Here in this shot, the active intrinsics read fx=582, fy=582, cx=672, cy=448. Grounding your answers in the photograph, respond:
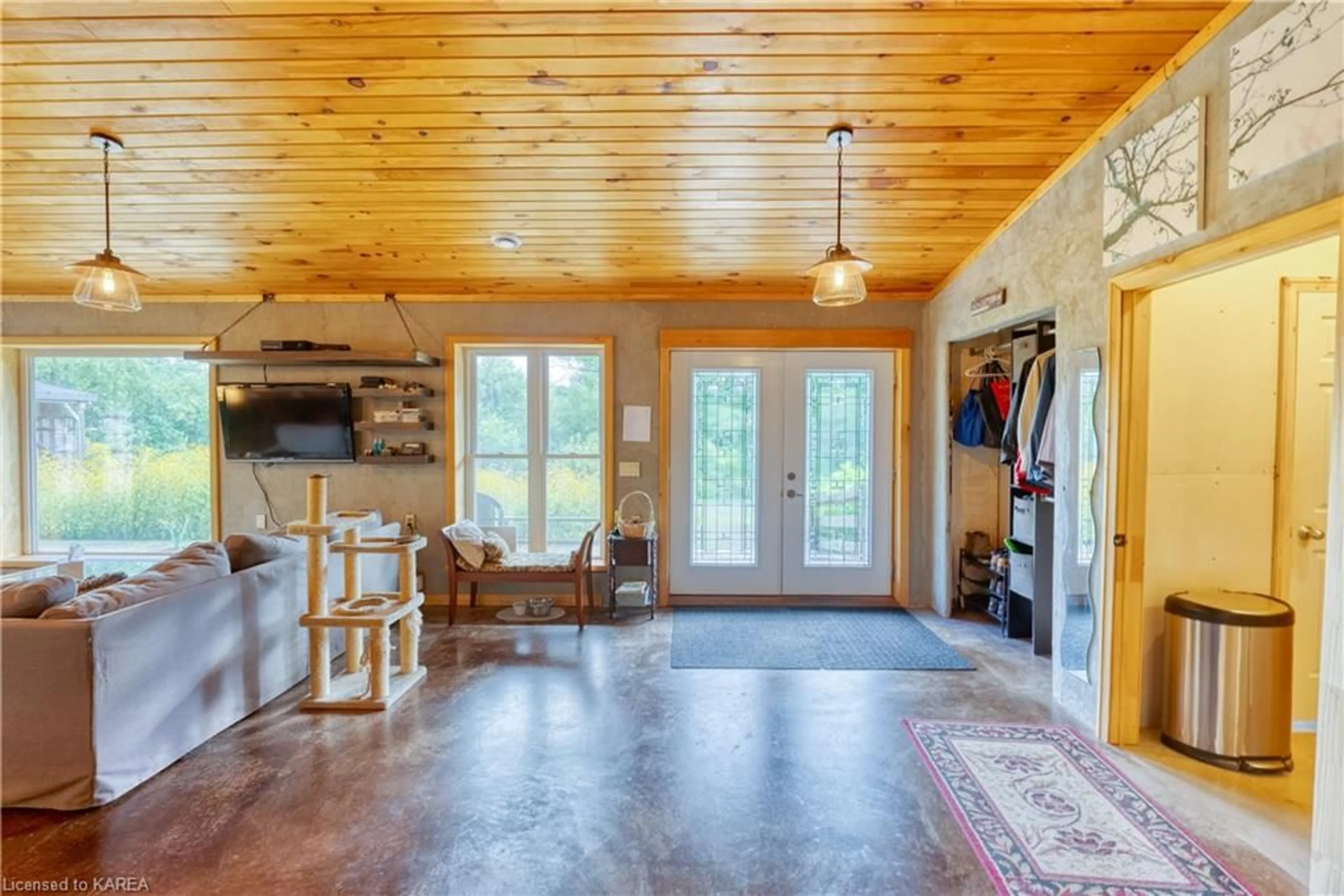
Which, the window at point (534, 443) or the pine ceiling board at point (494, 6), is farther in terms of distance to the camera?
the window at point (534, 443)

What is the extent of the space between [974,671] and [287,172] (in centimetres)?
458

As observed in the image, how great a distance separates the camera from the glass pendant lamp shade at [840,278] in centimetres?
248

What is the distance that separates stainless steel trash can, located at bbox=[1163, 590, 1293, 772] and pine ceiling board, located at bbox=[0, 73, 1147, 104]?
2193 millimetres

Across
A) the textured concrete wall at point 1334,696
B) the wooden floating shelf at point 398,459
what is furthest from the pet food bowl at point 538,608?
the textured concrete wall at point 1334,696

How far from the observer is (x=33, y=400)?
4.64m

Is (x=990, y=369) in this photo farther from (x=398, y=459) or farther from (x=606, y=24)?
(x=398, y=459)

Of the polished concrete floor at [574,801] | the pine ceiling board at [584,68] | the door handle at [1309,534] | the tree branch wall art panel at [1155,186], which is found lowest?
the polished concrete floor at [574,801]

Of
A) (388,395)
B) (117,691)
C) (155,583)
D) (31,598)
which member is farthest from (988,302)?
(31,598)

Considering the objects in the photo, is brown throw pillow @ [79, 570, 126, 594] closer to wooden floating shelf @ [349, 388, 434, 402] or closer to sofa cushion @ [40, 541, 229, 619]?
sofa cushion @ [40, 541, 229, 619]

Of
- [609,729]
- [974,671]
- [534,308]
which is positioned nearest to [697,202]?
[534,308]

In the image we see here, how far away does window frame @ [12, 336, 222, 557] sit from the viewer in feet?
14.8

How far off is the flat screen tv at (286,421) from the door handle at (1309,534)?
560 centimetres

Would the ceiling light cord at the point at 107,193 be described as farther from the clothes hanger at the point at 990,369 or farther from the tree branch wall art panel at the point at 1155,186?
the clothes hanger at the point at 990,369

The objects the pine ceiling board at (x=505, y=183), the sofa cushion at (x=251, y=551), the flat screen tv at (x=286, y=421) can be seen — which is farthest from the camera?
the flat screen tv at (x=286, y=421)
